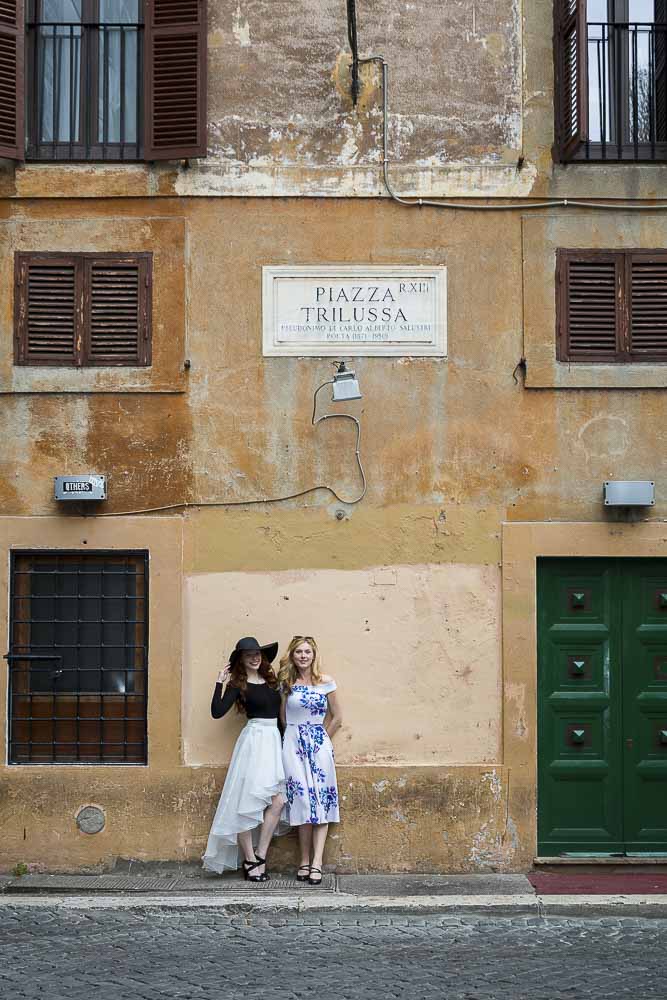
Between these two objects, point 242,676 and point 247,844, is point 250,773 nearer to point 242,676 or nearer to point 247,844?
point 247,844

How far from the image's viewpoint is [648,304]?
10.5 m

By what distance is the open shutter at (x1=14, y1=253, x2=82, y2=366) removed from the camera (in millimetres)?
10391

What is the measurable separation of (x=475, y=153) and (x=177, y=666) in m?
4.62

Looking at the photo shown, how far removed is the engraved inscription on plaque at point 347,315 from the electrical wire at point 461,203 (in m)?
0.56

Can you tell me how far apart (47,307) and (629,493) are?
475 cm

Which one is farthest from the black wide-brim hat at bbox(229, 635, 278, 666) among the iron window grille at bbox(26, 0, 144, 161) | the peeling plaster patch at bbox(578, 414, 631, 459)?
the iron window grille at bbox(26, 0, 144, 161)

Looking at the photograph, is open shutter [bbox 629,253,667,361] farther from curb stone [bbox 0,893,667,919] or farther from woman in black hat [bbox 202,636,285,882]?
curb stone [bbox 0,893,667,919]

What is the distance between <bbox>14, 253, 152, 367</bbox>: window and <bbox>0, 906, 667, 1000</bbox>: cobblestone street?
13.6 feet

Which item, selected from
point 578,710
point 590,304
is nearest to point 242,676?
point 578,710

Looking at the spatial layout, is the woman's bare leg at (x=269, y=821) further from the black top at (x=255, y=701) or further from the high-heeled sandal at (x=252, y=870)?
the black top at (x=255, y=701)

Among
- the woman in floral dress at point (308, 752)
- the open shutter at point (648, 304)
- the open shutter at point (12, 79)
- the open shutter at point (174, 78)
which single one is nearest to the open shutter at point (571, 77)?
the open shutter at point (648, 304)

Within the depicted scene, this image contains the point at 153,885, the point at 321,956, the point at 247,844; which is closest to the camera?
the point at 321,956

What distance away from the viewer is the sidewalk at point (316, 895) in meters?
9.21

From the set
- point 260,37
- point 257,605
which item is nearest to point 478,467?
point 257,605
